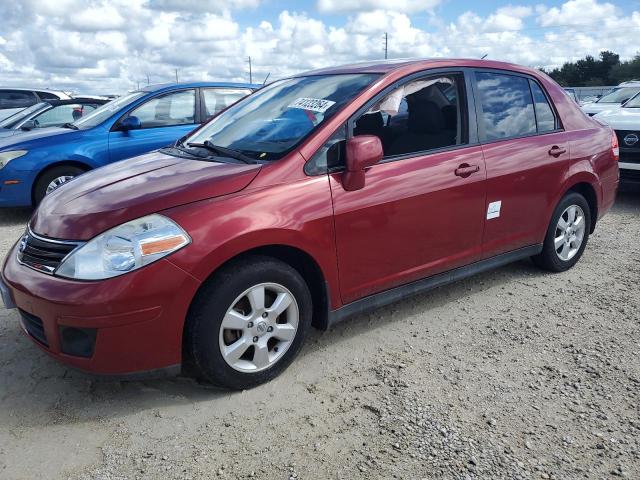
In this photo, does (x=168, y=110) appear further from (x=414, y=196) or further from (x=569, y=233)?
(x=569, y=233)

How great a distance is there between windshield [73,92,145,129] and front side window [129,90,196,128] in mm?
200

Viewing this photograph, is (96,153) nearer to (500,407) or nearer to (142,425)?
(142,425)

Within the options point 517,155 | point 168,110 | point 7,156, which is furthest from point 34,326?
point 168,110

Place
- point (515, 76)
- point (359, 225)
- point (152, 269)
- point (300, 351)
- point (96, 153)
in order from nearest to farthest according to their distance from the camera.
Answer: point (152, 269), point (359, 225), point (300, 351), point (515, 76), point (96, 153)

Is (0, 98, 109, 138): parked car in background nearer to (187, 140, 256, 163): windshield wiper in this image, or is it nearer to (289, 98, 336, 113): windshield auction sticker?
(187, 140, 256, 163): windshield wiper

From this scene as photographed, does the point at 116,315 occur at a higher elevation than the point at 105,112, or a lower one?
lower

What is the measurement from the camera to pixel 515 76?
4.12 meters

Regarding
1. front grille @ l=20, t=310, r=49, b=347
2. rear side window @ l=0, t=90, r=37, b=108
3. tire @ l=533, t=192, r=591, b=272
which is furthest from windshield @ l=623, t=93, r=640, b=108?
rear side window @ l=0, t=90, r=37, b=108

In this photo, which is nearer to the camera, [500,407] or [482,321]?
[500,407]

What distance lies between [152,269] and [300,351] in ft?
3.84

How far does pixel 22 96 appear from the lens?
12.4 meters

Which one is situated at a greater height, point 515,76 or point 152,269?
point 515,76

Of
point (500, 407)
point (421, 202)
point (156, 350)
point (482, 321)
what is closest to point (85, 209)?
point (156, 350)

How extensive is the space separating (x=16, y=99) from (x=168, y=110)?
24.6ft
